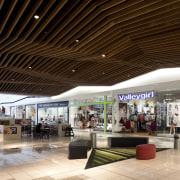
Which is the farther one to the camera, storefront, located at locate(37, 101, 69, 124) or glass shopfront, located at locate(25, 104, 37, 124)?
glass shopfront, located at locate(25, 104, 37, 124)

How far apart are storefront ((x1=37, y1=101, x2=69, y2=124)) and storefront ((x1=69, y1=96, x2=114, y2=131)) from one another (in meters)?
1.23

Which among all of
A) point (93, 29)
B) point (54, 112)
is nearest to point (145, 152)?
point (93, 29)

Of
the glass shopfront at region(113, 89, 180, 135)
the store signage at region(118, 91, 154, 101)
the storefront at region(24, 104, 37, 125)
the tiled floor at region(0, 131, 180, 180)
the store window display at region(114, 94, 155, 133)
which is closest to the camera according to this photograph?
the tiled floor at region(0, 131, 180, 180)

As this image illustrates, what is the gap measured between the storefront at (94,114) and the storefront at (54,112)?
1.23 meters

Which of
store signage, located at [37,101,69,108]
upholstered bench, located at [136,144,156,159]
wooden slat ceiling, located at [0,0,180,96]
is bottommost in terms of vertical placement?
upholstered bench, located at [136,144,156,159]

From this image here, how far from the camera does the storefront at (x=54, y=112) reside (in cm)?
2458

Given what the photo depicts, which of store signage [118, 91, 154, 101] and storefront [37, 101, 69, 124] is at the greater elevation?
store signage [118, 91, 154, 101]

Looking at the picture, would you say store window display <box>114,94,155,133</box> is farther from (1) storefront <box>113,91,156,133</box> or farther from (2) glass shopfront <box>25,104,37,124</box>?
(2) glass shopfront <box>25,104,37,124</box>

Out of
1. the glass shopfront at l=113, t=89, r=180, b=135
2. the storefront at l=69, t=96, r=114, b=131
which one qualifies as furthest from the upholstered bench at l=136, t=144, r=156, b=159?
the storefront at l=69, t=96, r=114, b=131

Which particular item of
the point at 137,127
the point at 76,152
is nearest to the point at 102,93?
the point at 137,127

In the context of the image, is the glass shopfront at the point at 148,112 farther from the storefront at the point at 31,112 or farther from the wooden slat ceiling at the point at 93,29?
the storefront at the point at 31,112

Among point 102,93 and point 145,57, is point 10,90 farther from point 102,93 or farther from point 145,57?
point 145,57

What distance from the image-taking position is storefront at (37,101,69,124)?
2458cm

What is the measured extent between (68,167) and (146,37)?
5419 millimetres
